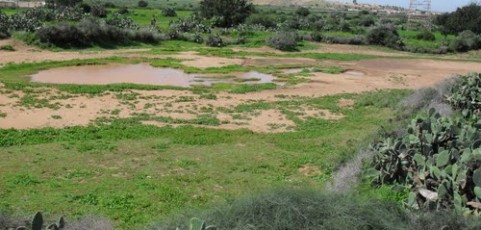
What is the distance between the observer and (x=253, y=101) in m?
19.1

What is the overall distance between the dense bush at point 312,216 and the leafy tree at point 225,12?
47.1 m

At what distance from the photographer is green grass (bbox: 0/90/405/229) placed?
29.7 feet

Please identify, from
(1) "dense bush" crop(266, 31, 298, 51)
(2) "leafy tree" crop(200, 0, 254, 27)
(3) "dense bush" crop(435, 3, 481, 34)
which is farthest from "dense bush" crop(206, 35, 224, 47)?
(3) "dense bush" crop(435, 3, 481, 34)

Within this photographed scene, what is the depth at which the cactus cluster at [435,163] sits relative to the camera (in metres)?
7.05

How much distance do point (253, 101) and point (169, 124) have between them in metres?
4.74

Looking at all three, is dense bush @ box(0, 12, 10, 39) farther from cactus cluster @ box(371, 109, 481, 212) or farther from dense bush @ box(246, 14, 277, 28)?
cactus cluster @ box(371, 109, 481, 212)

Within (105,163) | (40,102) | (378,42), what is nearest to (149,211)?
(105,163)

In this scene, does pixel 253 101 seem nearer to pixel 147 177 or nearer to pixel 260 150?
pixel 260 150

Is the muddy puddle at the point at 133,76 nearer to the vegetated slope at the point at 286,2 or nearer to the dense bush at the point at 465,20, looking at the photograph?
the dense bush at the point at 465,20

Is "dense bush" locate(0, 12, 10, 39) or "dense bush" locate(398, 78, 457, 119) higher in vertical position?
"dense bush" locate(0, 12, 10, 39)

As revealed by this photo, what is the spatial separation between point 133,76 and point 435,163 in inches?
691

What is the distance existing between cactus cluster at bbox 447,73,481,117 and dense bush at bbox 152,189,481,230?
25.2ft

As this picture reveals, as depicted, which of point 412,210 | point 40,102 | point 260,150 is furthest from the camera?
point 40,102

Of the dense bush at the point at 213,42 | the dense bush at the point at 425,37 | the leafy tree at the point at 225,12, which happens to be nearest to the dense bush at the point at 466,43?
the dense bush at the point at 425,37
